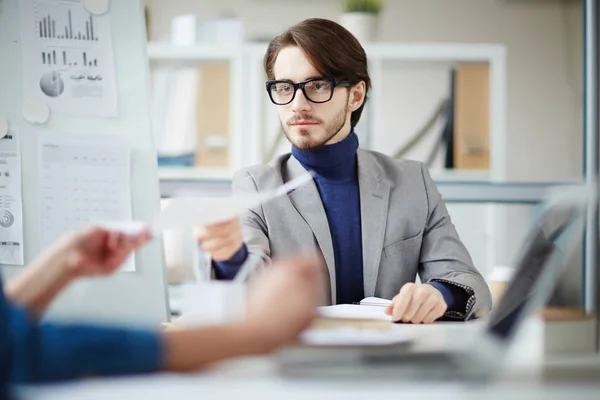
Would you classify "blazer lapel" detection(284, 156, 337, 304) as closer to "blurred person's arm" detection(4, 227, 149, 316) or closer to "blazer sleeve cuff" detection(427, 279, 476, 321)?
"blazer sleeve cuff" detection(427, 279, 476, 321)

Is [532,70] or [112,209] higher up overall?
[532,70]

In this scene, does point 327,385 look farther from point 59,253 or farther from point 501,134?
point 501,134

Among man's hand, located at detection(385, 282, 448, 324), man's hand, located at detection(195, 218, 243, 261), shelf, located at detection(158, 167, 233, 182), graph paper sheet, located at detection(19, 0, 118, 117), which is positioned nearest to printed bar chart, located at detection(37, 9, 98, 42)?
graph paper sheet, located at detection(19, 0, 118, 117)

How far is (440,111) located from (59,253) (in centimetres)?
323

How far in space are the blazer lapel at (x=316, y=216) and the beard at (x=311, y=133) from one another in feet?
0.28

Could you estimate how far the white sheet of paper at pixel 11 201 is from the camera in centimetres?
133

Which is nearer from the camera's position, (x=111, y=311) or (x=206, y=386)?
(x=206, y=386)

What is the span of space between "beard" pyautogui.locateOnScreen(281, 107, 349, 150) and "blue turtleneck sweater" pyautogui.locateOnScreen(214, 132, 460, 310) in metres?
0.02

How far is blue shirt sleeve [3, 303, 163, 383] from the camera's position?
2.15ft

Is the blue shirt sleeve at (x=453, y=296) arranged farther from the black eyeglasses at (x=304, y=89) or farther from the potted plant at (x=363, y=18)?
the potted plant at (x=363, y=18)

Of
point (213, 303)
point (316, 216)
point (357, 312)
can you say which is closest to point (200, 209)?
point (213, 303)

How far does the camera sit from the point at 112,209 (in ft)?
4.36

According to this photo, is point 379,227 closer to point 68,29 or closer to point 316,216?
point 316,216

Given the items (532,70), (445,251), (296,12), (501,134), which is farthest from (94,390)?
(532,70)
